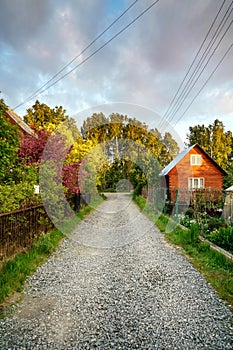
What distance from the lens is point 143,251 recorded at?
7.10m

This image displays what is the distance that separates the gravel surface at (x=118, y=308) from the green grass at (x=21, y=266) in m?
0.19

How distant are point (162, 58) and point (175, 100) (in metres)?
3.57

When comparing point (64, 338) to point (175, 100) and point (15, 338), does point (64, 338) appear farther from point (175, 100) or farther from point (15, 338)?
point (175, 100)

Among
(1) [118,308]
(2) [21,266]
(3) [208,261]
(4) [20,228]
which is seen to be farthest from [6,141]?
(3) [208,261]

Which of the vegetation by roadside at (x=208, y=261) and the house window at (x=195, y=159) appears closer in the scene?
the vegetation by roadside at (x=208, y=261)

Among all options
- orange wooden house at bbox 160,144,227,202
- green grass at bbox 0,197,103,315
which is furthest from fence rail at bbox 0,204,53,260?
orange wooden house at bbox 160,144,227,202

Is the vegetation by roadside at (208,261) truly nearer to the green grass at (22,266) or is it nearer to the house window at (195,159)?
the green grass at (22,266)

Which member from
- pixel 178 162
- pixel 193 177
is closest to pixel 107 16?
pixel 178 162

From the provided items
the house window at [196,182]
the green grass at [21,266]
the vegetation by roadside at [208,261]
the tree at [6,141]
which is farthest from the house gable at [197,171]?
the tree at [6,141]

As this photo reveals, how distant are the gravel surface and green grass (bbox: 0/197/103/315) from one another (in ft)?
0.63

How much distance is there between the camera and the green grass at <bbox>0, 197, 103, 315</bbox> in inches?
168

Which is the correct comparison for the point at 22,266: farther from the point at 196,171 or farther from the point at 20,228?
the point at 196,171

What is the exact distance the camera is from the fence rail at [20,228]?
17.8ft

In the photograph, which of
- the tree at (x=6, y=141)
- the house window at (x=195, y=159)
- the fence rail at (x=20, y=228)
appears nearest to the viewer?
the tree at (x=6, y=141)
